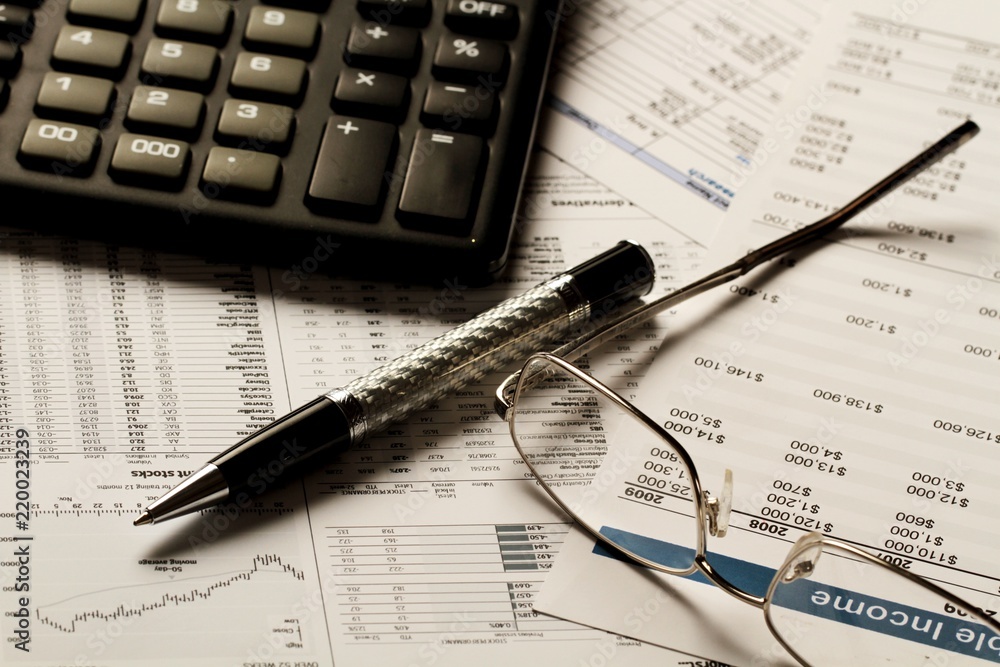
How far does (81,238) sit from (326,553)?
0.22 meters

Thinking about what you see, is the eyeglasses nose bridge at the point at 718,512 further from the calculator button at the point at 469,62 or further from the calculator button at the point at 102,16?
the calculator button at the point at 102,16

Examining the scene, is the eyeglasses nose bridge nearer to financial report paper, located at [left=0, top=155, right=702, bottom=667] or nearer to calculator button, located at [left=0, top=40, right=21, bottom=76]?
financial report paper, located at [left=0, top=155, right=702, bottom=667]

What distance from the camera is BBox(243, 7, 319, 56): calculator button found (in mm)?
503

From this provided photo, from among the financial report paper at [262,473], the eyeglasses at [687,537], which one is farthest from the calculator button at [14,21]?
the eyeglasses at [687,537]

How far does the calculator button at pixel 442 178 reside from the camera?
Result: 0.47 metres

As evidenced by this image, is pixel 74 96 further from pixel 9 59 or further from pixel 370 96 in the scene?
pixel 370 96

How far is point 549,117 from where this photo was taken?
1.87ft

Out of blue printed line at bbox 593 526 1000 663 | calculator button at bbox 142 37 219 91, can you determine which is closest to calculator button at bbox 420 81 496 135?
calculator button at bbox 142 37 219 91

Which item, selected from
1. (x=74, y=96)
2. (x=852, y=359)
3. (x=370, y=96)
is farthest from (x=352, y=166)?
(x=852, y=359)

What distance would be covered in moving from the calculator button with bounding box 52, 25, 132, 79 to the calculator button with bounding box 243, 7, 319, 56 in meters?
0.06

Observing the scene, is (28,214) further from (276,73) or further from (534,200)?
(534,200)

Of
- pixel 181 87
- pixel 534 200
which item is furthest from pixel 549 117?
pixel 181 87

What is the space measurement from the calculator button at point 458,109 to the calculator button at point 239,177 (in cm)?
8

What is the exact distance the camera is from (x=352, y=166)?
48 centimetres
